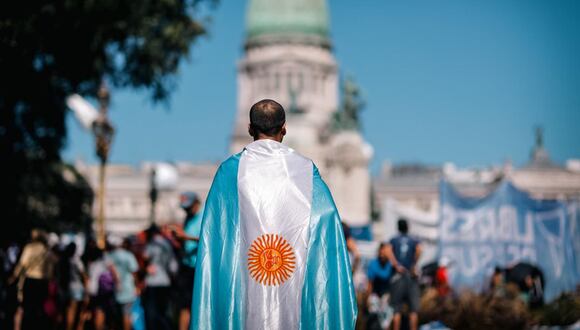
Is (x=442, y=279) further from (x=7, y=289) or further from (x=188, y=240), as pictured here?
(x=188, y=240)

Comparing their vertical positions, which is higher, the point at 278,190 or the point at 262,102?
the point at 262,102

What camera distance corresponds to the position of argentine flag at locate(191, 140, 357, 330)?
510 centimetres

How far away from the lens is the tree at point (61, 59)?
15.1 metres

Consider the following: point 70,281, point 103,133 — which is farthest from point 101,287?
point 103,133

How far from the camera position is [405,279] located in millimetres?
11766

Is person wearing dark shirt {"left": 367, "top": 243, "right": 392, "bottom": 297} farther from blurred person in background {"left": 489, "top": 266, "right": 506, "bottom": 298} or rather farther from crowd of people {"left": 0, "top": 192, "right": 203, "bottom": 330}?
blurred person in background {"left": 489, "top": 266, "right": 506, "bottom": 298}

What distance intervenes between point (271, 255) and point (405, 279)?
265 inches

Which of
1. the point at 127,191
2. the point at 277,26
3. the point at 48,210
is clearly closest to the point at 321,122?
the point at 277,26

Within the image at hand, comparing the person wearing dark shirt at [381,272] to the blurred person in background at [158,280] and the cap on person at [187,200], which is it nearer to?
the blurred person in background at [158,280]

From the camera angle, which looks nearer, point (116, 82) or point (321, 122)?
point (116, 82)

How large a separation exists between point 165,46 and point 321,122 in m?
86.0

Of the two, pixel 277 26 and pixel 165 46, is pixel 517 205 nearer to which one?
pixel 165 46

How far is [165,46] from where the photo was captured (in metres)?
19.5

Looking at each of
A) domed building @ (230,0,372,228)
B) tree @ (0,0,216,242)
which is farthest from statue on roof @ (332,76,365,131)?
tree @ (0,0,216,242)
